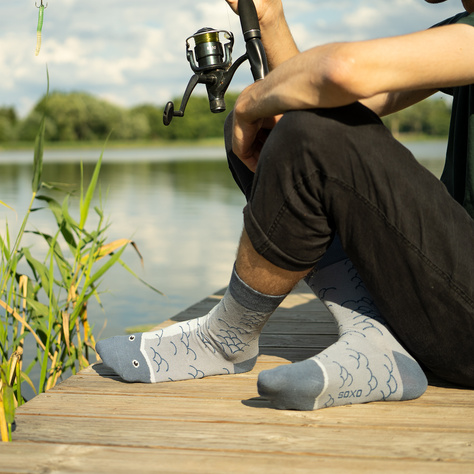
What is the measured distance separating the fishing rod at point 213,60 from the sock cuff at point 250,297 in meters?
0.42

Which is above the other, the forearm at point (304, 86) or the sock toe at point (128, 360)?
the forearm at point (304, 86)

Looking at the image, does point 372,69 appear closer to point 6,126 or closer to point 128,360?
point 128,360

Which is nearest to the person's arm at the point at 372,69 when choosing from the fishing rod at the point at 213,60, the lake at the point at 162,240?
the fishing rod at the point at 213,60

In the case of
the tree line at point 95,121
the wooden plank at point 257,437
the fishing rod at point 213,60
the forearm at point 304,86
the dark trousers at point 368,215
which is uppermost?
the tree line at point 95,121

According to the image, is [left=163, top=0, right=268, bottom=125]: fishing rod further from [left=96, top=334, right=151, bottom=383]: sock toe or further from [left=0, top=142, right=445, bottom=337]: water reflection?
[left=0, top=142, right=445, bottom=337]: water reflection

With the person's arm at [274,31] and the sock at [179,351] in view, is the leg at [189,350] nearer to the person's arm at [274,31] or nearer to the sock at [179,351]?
the sock at [179,351]

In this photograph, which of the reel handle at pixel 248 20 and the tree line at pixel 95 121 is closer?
the reel handle at pixel 248 20

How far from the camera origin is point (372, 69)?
3.52 feet

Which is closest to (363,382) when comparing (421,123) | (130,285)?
(130,285)

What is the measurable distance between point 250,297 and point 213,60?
0.56 metres

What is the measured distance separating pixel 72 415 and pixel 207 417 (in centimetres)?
25

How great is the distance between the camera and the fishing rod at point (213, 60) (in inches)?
58.7

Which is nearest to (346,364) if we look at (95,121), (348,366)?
(348,366)

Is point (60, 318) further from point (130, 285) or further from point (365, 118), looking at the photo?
point (130, 285)
